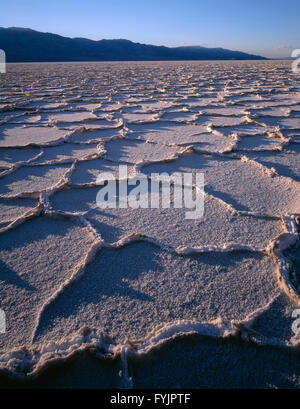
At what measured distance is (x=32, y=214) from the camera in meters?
1.05

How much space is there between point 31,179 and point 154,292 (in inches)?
39.9

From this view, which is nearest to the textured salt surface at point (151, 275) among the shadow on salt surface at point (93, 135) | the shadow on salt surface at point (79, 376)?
the shadow on salt surface at point (79, 376)

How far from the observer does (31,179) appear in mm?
1398

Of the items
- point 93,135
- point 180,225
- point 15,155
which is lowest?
point 180,225

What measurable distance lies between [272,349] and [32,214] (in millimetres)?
956

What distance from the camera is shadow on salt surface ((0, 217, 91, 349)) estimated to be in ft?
2.24

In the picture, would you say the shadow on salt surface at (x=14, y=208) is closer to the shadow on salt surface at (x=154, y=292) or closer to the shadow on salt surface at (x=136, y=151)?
the shadow on salt surface at (x=154, y=292)

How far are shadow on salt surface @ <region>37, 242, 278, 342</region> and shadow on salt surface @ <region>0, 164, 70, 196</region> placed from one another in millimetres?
663

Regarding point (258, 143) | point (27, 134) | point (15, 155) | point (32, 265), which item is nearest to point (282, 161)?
point (258, 143)

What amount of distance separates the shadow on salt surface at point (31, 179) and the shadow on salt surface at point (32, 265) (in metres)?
0.33

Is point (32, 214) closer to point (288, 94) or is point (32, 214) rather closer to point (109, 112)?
point (109, 112)

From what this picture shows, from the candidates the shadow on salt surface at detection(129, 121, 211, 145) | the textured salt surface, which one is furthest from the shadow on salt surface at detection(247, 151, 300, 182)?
→ the shadow on salt surface at detection(129, 121, 211, 145)

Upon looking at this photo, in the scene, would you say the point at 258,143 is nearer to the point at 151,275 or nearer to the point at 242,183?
the point at 242,183

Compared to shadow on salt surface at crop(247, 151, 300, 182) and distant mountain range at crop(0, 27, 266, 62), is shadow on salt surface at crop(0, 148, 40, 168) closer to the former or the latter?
shadow on salt surface at crop(247, 151, 300, 182)
